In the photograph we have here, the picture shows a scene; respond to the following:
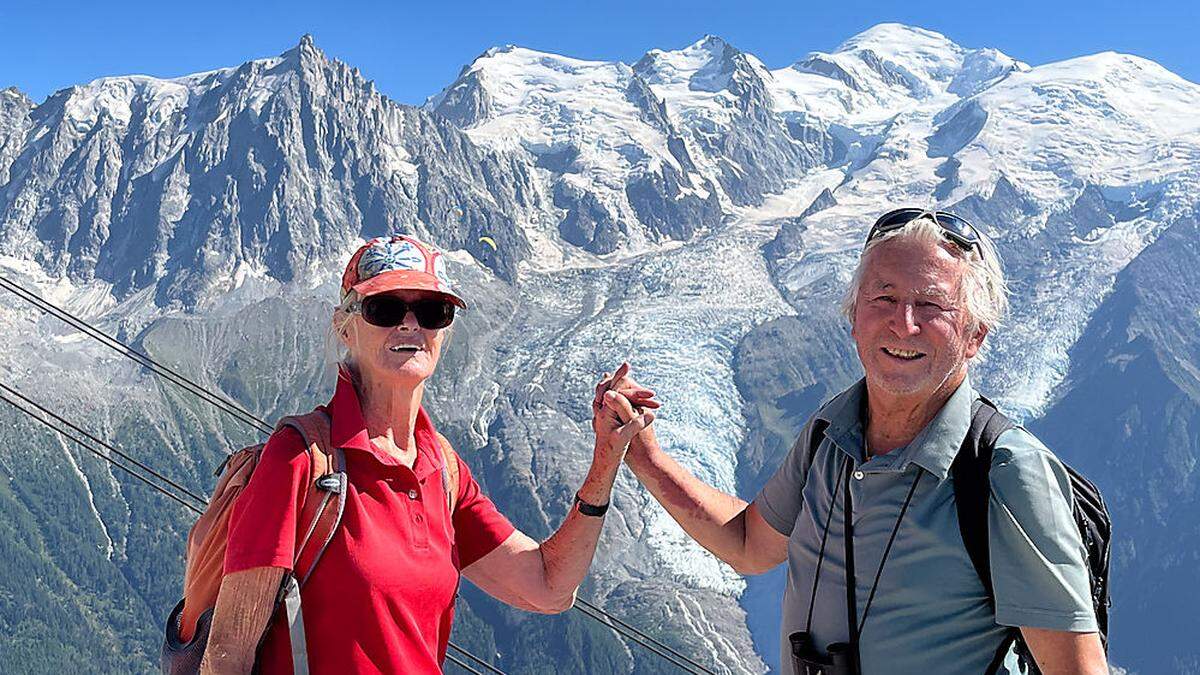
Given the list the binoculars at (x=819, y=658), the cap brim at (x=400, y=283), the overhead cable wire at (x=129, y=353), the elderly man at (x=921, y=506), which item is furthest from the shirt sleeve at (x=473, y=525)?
the overhead cable wire at (x=129, y=353)

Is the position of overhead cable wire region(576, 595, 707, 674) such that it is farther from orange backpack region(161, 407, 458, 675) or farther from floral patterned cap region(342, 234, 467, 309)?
orange backpack region(161, 407, 458, 675)

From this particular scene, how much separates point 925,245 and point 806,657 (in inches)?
83.2

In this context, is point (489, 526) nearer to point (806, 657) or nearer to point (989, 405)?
point (806, 657)

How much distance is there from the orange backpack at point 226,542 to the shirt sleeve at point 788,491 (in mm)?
2438

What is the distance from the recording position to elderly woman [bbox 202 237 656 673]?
513cm

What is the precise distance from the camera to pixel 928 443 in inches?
207

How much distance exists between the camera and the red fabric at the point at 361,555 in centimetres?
515

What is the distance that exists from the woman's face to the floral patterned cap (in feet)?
0.30

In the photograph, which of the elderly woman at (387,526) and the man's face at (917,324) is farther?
the man's face at (917,324)

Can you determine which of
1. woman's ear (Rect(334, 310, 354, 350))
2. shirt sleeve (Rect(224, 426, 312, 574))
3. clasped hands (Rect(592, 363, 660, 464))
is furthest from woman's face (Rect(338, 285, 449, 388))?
clasped hands (Rect(592, 363, 660, 464))

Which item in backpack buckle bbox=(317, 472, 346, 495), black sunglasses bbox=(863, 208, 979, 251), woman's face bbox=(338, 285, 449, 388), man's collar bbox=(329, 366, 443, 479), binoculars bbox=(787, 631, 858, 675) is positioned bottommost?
binoculars bbox=(787, 631, 858, 675)

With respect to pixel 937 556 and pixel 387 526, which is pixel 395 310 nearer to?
pixel 387 526

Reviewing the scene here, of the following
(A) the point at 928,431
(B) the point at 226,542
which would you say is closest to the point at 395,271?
(B) the point at 226,542

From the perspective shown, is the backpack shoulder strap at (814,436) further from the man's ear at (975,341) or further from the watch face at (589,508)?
the watch face at (589,508)
